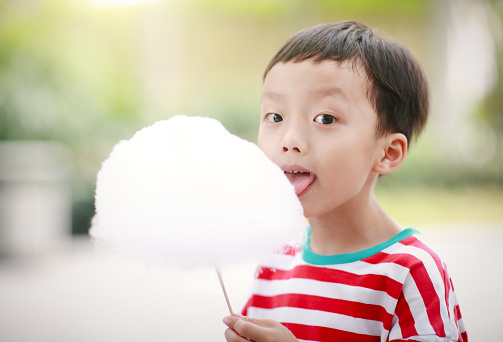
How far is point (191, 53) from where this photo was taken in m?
9.77

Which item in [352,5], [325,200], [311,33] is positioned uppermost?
[352,5]

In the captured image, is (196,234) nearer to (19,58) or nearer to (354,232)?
(354,232)

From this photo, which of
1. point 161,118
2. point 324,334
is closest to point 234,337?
point 324,334

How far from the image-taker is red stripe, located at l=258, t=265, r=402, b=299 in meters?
1.25

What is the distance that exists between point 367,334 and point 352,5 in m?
10.7

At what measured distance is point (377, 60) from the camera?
134 cm

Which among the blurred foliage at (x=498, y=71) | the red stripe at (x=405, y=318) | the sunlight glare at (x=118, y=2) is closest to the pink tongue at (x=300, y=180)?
the red stripe at (x=405, y=318)

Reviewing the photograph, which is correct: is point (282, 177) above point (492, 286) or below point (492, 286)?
above

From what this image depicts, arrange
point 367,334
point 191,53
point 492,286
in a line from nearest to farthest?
1. point 367,334
2. point 492,286
3. point 191,53

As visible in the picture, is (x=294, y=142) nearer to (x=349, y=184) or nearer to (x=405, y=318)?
(x=349, y=184)

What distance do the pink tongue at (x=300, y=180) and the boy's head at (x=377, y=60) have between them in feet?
0.72

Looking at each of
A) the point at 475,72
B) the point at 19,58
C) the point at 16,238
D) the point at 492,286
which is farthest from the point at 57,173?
the point at 475,72

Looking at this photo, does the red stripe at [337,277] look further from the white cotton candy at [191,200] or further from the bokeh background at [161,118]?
the white cotton candy at [191,200]

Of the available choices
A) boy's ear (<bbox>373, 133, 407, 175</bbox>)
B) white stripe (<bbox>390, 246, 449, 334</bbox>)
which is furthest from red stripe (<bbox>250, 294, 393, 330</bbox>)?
boy's ear (<bbox>373, 133, 407, 175</bbox>)
